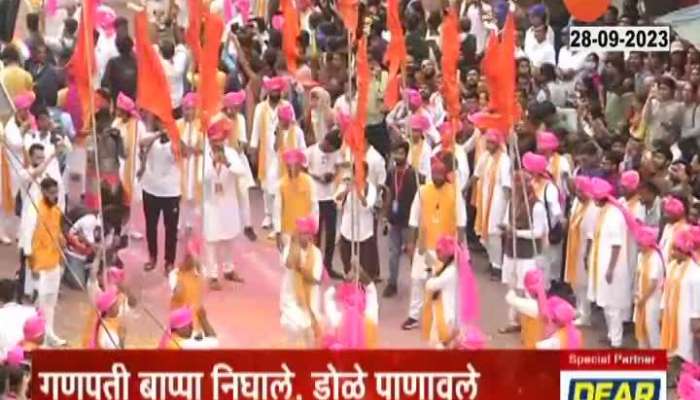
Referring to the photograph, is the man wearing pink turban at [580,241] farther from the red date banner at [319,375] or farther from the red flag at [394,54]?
the red date banner at [319,375]

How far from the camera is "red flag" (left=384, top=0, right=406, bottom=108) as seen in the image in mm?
15039

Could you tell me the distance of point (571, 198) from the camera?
554 inches

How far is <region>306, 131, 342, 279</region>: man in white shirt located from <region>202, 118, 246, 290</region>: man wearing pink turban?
0.48 m

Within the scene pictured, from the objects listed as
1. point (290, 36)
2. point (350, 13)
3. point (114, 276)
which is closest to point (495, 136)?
point (350, 13)

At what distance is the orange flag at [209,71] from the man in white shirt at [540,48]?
3421 mm

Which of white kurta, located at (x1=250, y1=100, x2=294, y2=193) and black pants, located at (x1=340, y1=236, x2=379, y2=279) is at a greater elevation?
white kurta, located at (x1=250, y1=100, x2=294, y2=193)

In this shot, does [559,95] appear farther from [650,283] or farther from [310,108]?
[650,283]

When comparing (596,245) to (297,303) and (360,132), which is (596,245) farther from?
(297,303)

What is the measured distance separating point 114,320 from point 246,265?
315 cm

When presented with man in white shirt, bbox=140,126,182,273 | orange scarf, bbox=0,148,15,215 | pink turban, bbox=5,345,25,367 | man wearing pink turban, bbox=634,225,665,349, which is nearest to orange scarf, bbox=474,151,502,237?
man wearing pink turban, bbox=634,225,665,349

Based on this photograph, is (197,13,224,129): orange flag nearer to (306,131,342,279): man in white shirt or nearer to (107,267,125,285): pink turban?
(306,131,342,279): man in white shirt

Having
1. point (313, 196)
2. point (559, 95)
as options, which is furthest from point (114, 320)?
point (559, 95)

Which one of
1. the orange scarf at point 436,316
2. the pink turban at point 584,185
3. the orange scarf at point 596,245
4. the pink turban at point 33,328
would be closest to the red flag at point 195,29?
the orange scarf at point 436,316

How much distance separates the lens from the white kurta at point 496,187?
14.1 m
